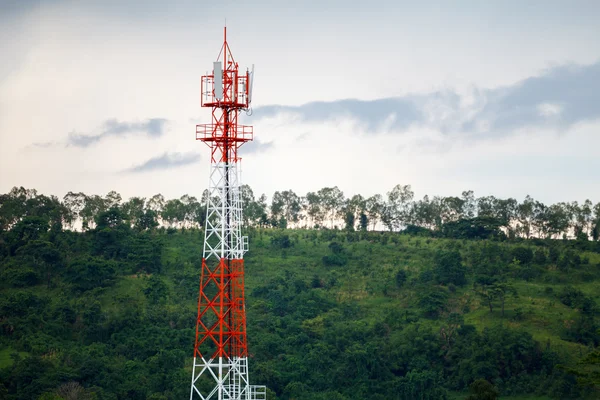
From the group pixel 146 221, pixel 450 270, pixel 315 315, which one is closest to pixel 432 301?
pixel 450 270

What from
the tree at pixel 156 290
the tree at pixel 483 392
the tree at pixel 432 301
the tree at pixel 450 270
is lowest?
the tree at pixel 483 392

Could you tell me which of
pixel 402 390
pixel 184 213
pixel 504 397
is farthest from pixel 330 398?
pixel 184 213

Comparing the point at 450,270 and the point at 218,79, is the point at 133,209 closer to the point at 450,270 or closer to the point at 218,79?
the point at 450,270

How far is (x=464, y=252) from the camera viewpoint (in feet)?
232

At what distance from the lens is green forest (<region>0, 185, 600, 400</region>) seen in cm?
5038

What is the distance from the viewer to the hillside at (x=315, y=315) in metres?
50.2

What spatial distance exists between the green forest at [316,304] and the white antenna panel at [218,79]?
18656 millimetres

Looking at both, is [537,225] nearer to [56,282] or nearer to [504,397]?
[504,397]

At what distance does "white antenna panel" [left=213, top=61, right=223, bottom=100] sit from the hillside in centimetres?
2167

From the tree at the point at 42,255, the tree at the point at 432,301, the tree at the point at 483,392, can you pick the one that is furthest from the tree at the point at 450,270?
the tree at the point at 42,255

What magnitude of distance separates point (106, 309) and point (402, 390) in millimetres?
22553

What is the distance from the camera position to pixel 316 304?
62.1 meters

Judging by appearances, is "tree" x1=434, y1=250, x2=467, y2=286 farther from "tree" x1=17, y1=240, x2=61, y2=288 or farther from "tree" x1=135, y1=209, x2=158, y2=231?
"tree" x1=17, y1=240, x2=61, y2=288

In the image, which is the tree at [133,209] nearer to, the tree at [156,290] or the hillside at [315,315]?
the hillside at [315,315]
